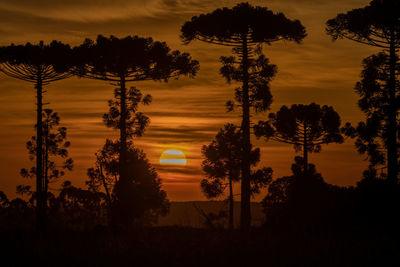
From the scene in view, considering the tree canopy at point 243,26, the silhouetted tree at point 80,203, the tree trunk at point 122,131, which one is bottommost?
the silhouetted tree at point 80,203

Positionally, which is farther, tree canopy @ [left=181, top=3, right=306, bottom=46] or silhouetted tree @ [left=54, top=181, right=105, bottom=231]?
silhouetted tree @ [left=54, top=181, right=105, bottom=231]

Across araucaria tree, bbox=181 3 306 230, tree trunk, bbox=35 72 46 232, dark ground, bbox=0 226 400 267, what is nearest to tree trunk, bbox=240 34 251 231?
araucaria tree, bbox=181 3 306 230

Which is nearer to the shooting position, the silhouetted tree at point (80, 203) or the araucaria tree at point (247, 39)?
the araucaria tree at point (247, 39)

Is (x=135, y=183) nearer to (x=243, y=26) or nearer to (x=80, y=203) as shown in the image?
(x=80, y=203)

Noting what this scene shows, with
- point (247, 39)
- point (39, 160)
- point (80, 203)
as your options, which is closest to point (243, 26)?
→ point (247, 39)

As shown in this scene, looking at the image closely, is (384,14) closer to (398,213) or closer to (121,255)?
(398,213)

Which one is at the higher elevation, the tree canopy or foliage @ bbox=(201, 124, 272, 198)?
the tree canopy

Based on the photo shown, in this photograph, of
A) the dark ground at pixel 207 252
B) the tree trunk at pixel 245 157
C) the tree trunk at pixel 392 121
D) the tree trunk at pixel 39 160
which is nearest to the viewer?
the dark ground at pixel 207 252

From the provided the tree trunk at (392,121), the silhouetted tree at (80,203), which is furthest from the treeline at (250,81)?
the silhouetted tree at (80,203)

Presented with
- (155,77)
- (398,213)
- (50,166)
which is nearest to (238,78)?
(155,77)

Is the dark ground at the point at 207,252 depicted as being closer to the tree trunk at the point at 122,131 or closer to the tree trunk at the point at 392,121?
the tree trunk at the point at 392,121

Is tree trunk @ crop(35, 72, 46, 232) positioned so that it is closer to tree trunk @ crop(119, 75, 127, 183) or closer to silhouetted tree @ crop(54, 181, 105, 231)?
tree trunk @ crop(119, 75, 127, 183)

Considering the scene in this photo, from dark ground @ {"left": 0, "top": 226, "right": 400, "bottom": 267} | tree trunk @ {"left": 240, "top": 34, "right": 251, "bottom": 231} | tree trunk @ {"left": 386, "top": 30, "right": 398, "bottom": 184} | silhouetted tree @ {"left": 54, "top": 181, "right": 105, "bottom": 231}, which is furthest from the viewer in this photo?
silhouetted tree @ {"left": 54, "top": 181, "right": 105, "bottom": 231}

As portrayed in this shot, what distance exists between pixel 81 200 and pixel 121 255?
41.5 metres
